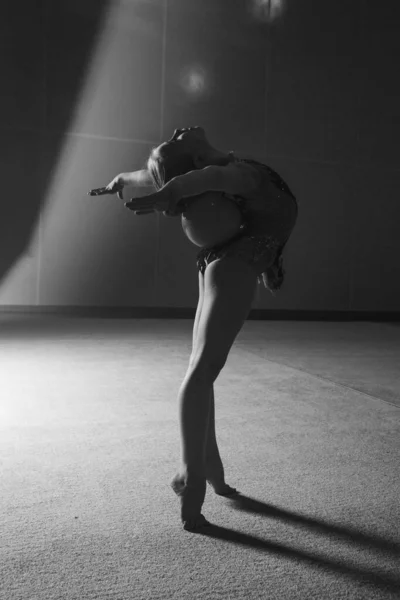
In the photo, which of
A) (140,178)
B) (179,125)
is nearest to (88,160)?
(179,125)

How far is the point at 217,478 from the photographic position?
1.76m

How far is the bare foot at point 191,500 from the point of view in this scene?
1.52 m

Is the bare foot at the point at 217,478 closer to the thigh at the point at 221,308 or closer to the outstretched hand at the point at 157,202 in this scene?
the thigh at the point at 221,308

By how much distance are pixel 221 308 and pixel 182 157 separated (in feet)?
1.35

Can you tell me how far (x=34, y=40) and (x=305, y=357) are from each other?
4.85 metres

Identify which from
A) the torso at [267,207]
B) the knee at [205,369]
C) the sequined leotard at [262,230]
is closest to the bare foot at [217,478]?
the knee at [205,369]

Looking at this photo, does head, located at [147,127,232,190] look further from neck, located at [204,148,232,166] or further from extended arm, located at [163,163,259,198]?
extended arm, located at [163,163,259,198]

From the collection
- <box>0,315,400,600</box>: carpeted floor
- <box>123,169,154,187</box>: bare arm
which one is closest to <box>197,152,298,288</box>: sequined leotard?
<box>123,169,154,187</box>: bare arm

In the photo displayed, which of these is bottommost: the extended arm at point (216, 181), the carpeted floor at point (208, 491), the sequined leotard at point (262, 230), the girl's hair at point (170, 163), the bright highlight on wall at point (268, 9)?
the carpeted floor at point (208, 491)

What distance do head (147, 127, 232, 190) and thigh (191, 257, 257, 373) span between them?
256 mm

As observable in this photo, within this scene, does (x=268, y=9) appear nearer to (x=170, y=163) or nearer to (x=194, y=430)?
(x=170, y=163)

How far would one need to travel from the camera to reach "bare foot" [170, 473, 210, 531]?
1.52 m

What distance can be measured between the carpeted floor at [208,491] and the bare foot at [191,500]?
1.1 inches

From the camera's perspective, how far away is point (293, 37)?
7797 mm
